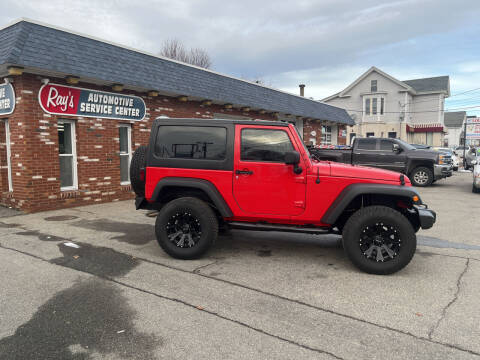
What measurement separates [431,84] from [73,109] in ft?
135

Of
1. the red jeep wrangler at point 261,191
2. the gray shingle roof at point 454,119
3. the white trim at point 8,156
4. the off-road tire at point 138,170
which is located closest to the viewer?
the red jeep wrangler at point 261,191

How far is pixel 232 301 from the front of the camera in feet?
12.3

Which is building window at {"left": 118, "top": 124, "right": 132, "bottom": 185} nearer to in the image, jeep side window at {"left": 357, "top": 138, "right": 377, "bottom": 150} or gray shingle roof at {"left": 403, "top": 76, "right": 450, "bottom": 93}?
jeep side window at {"left": 357, "top": 138, "right": 377, "bottom": 150}

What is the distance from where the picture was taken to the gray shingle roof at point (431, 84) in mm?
39066

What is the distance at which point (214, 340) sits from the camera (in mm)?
2969

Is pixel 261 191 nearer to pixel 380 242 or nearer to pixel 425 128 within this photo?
pixel 380 242

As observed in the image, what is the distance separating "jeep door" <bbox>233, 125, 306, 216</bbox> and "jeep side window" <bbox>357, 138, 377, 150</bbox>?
1040cm

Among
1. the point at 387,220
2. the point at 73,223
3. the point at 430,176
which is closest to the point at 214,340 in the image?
the point at 387,220

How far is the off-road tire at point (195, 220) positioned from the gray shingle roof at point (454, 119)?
63520 mm

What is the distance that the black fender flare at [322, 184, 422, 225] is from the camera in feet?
15.0

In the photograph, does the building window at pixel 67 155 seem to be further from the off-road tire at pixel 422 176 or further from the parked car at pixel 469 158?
the parked car at pixel 469 158

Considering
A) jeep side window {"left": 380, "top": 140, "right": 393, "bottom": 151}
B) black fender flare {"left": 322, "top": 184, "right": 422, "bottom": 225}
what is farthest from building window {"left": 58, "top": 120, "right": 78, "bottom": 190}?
jeep side window {"left": 380, "top": 140, "right": 393, "bottom": 151}

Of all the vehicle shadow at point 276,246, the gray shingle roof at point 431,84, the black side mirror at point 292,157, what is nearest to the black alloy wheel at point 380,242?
the vehicle shadow at point 276,246

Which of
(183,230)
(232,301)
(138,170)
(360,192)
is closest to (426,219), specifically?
(360,192)
